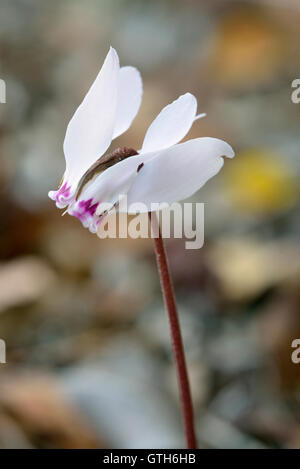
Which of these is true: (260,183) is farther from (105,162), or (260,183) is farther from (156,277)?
Answer: (105,162)

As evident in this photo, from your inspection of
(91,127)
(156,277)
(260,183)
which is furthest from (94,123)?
(260,183)

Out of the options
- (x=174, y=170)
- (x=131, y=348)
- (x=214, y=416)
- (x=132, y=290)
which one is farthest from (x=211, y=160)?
(x=132, y=290)

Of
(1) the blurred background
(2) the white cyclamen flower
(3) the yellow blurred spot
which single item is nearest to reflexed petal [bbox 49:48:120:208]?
(2) the white cyclamen flower

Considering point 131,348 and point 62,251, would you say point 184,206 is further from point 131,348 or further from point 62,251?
point 131,348

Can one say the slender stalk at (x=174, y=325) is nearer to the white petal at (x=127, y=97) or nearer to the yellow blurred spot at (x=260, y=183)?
the white petal at (x=127, y=97)

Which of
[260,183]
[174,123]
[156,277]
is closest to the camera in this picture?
[174,123]

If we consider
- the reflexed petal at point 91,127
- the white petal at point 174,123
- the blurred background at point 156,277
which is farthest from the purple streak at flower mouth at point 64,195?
the blurred background at point 156,277
